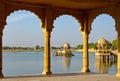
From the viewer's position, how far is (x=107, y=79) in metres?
11.4

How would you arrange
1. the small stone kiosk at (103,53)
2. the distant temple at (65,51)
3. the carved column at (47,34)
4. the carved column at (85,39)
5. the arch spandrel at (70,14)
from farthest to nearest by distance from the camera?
the distant temple at (65,51) < the small stone kiosk at (103,53) < the carved column at (85,39) < the arch spandrel at (70,14) < the carved column at (47,34)

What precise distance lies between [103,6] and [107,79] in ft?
13.0

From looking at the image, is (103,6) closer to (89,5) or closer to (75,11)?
(89,5)

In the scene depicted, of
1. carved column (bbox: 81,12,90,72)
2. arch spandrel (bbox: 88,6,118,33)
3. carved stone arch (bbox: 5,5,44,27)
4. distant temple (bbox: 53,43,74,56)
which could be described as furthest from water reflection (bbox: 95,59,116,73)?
distant temple (bbox: 53,43,74,56)

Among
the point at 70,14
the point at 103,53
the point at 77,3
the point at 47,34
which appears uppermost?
the point at 77,3

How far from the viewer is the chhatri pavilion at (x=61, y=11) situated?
492 inches

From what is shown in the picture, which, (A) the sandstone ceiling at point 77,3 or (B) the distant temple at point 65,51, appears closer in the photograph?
(A) the sandstone ceiling at point 77,3

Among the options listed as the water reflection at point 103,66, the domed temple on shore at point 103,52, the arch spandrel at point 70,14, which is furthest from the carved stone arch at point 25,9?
the domed temple on shore at point 103,52

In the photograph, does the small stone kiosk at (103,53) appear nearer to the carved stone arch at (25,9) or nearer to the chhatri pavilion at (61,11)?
the chhatri pavilion at (61,11)

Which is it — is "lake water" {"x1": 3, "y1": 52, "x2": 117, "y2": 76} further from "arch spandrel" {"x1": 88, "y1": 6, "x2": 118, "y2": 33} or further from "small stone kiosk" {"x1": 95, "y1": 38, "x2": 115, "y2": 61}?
"arch spandrel" {"x1": 88, "y1": 6, "x2": 118, "y2": 33}

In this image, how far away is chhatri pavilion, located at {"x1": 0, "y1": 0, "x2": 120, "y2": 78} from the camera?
12508 millimetres

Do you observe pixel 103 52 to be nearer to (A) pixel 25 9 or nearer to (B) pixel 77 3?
(B) pixel 77 3

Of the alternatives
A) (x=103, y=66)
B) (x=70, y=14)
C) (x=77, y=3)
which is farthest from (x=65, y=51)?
(x=77, y=3)

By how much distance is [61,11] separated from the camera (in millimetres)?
14188
